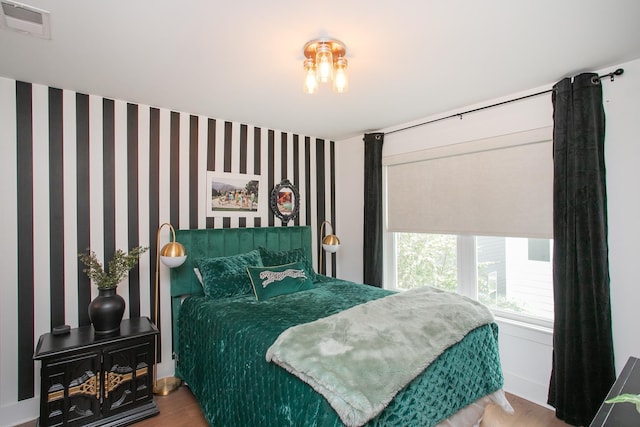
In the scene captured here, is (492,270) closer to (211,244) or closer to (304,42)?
(304,42)

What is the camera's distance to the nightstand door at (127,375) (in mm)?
2238

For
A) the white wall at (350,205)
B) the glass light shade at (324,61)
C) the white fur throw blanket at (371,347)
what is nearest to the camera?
the white fur throw blanket at (371,347)

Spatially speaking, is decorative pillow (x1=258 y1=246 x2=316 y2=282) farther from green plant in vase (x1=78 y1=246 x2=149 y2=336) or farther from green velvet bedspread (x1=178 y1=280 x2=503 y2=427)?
green plant in vase (x1=78 y1=246 x2=149 y2=336)

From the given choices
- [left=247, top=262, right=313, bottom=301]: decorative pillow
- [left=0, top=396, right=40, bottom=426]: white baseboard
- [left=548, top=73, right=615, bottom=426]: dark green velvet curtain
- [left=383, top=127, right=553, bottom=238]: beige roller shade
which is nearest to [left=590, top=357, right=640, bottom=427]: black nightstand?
[left=548, top=73, right=615, bottom=426]: dark green velvet curtain

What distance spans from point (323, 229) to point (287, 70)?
2354 millimetres

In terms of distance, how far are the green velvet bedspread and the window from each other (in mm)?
763

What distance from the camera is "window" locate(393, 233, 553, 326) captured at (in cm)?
263

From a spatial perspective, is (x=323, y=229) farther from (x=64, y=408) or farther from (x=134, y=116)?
(x=64, y=408)

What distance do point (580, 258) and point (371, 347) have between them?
1714 mm

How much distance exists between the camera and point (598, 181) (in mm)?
2150

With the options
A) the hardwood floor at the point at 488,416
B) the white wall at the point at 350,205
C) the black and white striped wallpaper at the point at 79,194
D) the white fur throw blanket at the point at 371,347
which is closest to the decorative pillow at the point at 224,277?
the black and white striped wallpaper at the point at 79,194

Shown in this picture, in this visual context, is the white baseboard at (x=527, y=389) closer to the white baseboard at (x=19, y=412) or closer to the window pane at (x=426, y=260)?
the window pane at (x=426, y=260)

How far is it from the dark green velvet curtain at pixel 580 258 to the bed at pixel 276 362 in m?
0.58

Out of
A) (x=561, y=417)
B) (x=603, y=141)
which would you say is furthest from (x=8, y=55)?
(x=561, y=417)
